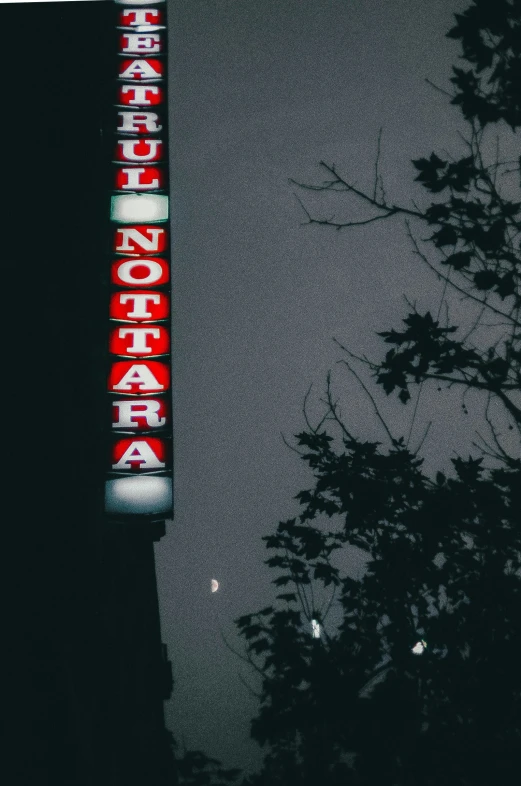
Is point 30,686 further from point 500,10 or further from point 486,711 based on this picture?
point 500,10

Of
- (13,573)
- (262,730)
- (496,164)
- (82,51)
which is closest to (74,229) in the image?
(82,51)

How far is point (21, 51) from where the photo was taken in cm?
741

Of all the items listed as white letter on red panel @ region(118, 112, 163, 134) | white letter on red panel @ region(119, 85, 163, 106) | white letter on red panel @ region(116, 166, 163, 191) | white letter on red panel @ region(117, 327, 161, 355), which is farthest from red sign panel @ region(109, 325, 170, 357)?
white letter on red panel @ region(119, 85, 163, 106)

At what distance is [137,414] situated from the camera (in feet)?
25.3

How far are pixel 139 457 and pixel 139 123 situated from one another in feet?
15.5

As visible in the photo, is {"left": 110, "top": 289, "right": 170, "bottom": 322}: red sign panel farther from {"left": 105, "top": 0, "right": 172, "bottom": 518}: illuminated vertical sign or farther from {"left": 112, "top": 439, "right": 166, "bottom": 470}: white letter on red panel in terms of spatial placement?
{"left": 112, "top": 439, "right": 166, "bottom": 470}: white letter on red panel

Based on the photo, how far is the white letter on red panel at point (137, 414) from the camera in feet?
25.1

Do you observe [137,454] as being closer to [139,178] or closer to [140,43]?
[139,178]

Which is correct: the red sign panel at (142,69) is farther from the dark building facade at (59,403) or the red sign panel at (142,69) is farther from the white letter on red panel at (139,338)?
the white letter on red panel at (139,338)

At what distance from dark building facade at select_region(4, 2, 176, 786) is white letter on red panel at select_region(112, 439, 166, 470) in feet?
1.34

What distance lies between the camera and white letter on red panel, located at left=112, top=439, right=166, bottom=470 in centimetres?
758

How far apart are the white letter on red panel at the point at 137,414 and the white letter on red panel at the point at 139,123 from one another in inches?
153

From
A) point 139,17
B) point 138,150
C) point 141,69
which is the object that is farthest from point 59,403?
point 139,17

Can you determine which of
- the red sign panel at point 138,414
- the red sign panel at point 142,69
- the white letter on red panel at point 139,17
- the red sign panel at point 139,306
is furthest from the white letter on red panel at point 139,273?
the white letter on red panel at point 139,17
